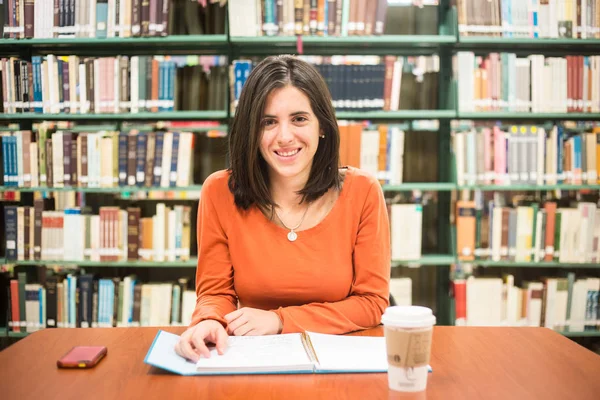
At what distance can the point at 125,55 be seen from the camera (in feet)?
10.2

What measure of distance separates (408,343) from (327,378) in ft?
0.60

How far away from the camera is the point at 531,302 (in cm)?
292

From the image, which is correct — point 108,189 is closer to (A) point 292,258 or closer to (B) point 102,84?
(B) point 102,84

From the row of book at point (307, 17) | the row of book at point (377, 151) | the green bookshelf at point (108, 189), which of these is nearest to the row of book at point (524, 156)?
the row of book at point (377, 151)

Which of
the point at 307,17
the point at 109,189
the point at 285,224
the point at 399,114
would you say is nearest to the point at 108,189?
the point at 109,189

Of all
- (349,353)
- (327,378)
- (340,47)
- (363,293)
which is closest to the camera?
(327,378)

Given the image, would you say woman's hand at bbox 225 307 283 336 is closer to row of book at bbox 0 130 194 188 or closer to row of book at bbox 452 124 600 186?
row of book at bbox 0 130 194 188

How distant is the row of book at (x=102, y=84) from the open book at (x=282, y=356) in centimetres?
190

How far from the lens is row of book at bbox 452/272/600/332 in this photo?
2.90 metres

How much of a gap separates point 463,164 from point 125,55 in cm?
186

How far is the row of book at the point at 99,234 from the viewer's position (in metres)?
2.87

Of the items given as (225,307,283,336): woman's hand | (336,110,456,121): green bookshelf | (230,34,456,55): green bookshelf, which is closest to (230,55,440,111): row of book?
(336,110,456,121): green bookshelf

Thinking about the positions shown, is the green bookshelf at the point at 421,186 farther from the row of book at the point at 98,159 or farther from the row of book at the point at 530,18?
the row of book at the point at 98,159

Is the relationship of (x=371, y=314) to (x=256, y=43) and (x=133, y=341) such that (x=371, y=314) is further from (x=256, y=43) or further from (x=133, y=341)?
(x=256, y=43)
